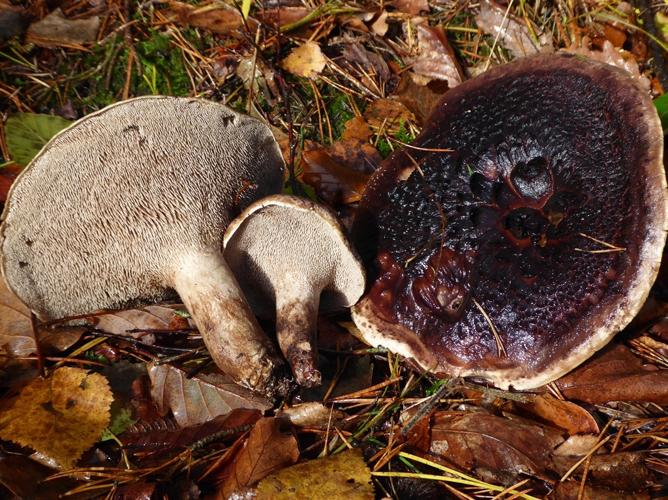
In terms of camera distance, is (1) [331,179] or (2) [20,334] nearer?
(2) [20,334]

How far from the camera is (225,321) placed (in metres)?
2.33

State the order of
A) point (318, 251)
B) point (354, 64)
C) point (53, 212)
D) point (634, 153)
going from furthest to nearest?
point (354, 64), point (318, 251), point (634, 153), point (53, 212)

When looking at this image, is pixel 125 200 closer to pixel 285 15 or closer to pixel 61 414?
pixel 61 414

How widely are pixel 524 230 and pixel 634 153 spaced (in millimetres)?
572

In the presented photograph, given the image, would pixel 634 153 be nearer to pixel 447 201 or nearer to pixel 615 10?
pixel 447 201

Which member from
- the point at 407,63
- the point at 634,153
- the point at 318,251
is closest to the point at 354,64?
the point at 407,63

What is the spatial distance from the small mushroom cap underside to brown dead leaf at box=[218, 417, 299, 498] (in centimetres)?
86

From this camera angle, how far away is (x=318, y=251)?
242 cm

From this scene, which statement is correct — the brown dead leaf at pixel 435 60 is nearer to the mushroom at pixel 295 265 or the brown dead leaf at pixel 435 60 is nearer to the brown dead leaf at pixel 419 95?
the brown dead leaf at pixel 419 95

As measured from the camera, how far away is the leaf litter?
6.96ft

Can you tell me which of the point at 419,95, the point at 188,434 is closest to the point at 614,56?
the point at 419,95

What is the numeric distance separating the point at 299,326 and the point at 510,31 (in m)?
2.74

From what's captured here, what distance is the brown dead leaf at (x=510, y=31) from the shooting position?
11.9 ft

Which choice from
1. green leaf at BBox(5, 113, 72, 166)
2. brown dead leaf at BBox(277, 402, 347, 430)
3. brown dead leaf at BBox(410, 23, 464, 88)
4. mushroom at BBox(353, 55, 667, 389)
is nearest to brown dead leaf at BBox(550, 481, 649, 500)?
mushroom at BBox(353, 55, 667, 389)
